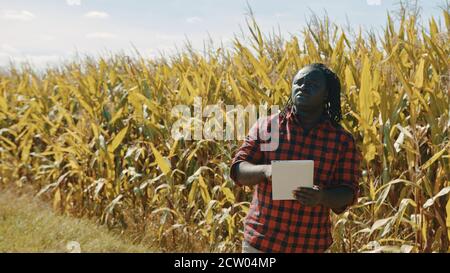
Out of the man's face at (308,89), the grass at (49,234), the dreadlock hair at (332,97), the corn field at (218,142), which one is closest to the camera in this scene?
the man's face at (308,89)

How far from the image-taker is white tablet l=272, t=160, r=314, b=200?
78.6 inches

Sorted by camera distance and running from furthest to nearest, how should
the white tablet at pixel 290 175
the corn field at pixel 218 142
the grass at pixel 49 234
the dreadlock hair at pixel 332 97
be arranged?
the grass at pixel 49 234
the corn field at pixel 218 142
the dreadlock hair at pixel 332 97
the white tablet at pixel 290 175

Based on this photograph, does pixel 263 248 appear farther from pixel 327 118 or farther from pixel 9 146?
pixel 9 146

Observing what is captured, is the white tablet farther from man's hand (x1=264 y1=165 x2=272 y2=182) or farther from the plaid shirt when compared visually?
the plaid shirt

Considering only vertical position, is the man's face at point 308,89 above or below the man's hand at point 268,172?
above

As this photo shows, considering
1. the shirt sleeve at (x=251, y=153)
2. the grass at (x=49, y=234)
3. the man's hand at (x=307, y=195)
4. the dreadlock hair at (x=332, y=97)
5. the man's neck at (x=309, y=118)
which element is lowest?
the grass at (x=49, y=234)

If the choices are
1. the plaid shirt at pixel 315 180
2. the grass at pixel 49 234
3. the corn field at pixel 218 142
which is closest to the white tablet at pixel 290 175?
the plaid shirt at pixel 315 180

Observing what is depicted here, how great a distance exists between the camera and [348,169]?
7.25 feet

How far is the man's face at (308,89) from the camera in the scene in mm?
2123

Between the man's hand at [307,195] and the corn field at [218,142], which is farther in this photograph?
the corn field at [218,142]

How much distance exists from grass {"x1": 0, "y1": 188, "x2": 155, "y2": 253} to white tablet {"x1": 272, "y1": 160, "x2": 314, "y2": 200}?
2.63 m

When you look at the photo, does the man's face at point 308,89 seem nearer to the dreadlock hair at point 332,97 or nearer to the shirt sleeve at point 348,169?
the dreadlock hair at point 332,97

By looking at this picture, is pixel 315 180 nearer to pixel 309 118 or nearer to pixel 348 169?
pixel 348 169

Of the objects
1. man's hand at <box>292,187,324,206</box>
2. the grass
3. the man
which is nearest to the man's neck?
the man
